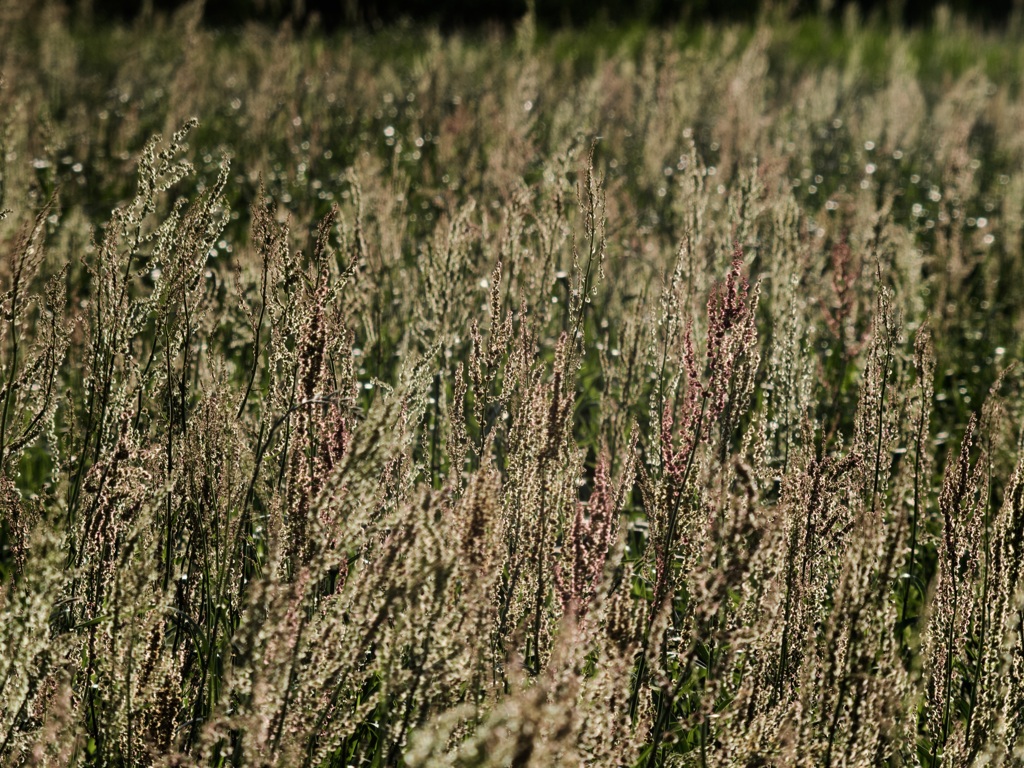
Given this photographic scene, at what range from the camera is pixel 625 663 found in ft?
4.54

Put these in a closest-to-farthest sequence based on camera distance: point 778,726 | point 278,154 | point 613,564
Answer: point 613,564 < point 778,726 < point 278,154

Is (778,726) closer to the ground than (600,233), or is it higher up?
closer to the ground

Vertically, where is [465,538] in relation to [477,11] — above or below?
below

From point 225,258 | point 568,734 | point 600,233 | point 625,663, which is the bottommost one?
point 225,258

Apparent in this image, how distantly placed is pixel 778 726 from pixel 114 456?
1061 mm

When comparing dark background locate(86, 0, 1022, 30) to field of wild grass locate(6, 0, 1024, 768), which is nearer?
field of wild grass locate(6, 0, 1024, 768)

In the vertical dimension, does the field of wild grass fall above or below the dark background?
below

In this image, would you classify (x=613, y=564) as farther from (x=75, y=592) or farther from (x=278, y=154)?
(x=278, y=154)

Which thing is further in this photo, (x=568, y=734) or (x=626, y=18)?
(x=626, y=18)

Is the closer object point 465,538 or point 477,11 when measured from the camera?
point 465,538

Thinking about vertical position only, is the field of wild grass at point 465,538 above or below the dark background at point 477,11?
below

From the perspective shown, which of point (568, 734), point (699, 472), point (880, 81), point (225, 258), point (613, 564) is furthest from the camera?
point (880, 81)

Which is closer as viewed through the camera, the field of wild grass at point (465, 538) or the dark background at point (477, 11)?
the field of wild grass at point (465, 538)

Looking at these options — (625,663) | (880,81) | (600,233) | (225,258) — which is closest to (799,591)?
(625,663)
